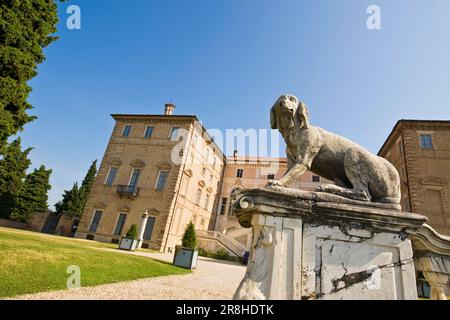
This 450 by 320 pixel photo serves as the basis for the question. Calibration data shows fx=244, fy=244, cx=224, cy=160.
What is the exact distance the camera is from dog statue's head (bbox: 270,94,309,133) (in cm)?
318

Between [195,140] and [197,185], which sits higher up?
[195,140]

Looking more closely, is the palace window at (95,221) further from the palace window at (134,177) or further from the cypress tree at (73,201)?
the cypress tree at (73,201)

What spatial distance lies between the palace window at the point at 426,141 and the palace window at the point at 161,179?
75.1 feet

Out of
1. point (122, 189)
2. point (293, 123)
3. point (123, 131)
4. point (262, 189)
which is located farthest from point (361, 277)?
point (123, 131)

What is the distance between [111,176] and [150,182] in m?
4.43

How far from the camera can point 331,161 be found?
10.4 feet

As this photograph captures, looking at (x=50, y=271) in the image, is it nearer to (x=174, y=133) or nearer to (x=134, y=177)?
(x=134, y=177)

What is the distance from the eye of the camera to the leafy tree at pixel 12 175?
2927 centimetres

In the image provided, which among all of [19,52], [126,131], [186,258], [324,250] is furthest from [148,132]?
[324,250]

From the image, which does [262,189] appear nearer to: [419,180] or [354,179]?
[354,179]

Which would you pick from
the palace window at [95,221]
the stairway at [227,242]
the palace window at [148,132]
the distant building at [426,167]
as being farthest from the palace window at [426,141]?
the palace window at [95,221]

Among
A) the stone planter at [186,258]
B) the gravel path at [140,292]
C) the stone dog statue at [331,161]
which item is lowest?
the gravel path at [140,292]

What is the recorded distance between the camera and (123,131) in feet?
88.8
